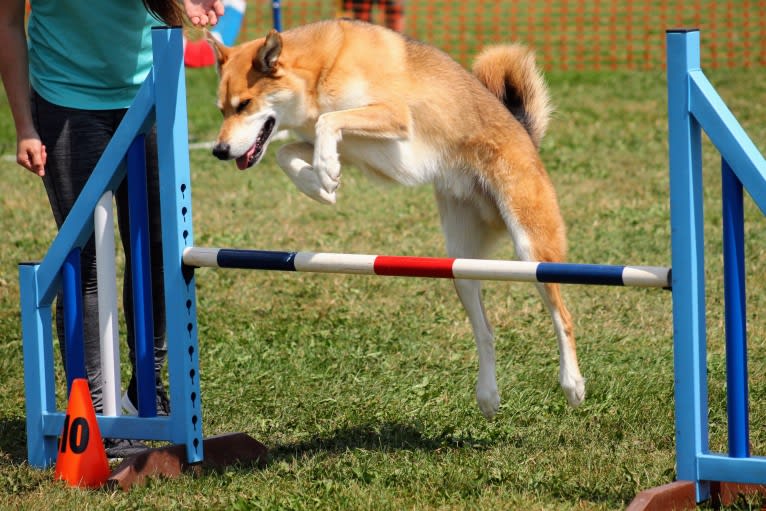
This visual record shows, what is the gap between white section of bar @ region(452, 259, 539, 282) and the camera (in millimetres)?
3518

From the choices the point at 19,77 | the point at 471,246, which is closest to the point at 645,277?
the point at 471,246

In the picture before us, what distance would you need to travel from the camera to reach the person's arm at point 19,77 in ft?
13.0

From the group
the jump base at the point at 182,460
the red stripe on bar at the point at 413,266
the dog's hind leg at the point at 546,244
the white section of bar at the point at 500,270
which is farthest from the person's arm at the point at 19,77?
the dog's hind leg at the point at 546,244

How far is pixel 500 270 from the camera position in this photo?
3.52m

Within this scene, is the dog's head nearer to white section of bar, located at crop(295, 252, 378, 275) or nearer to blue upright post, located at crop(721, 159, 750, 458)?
white section of bar, located at crop(295, 252, 378, 275)

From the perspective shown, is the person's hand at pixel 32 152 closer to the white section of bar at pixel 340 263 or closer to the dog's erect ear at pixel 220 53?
the dog's erect ear at pixel 220 53

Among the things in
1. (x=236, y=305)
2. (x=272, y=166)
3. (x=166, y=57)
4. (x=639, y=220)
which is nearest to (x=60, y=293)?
(x=166, y=57)

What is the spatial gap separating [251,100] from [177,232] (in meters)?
0.63

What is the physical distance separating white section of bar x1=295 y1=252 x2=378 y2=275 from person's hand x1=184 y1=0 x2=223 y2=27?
36.5 inches

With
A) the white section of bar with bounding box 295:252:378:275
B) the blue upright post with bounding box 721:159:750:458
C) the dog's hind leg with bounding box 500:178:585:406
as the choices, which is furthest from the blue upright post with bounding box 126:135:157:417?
the blue upright post with bounding box 721:159:750:458

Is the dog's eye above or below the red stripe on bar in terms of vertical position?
above

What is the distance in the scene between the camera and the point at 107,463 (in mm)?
3994

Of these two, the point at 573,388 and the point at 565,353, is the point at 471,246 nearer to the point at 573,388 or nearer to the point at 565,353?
the point at 565,353

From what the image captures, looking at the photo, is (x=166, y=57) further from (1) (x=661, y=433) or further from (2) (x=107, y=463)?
(1) (x=661, y=433)
